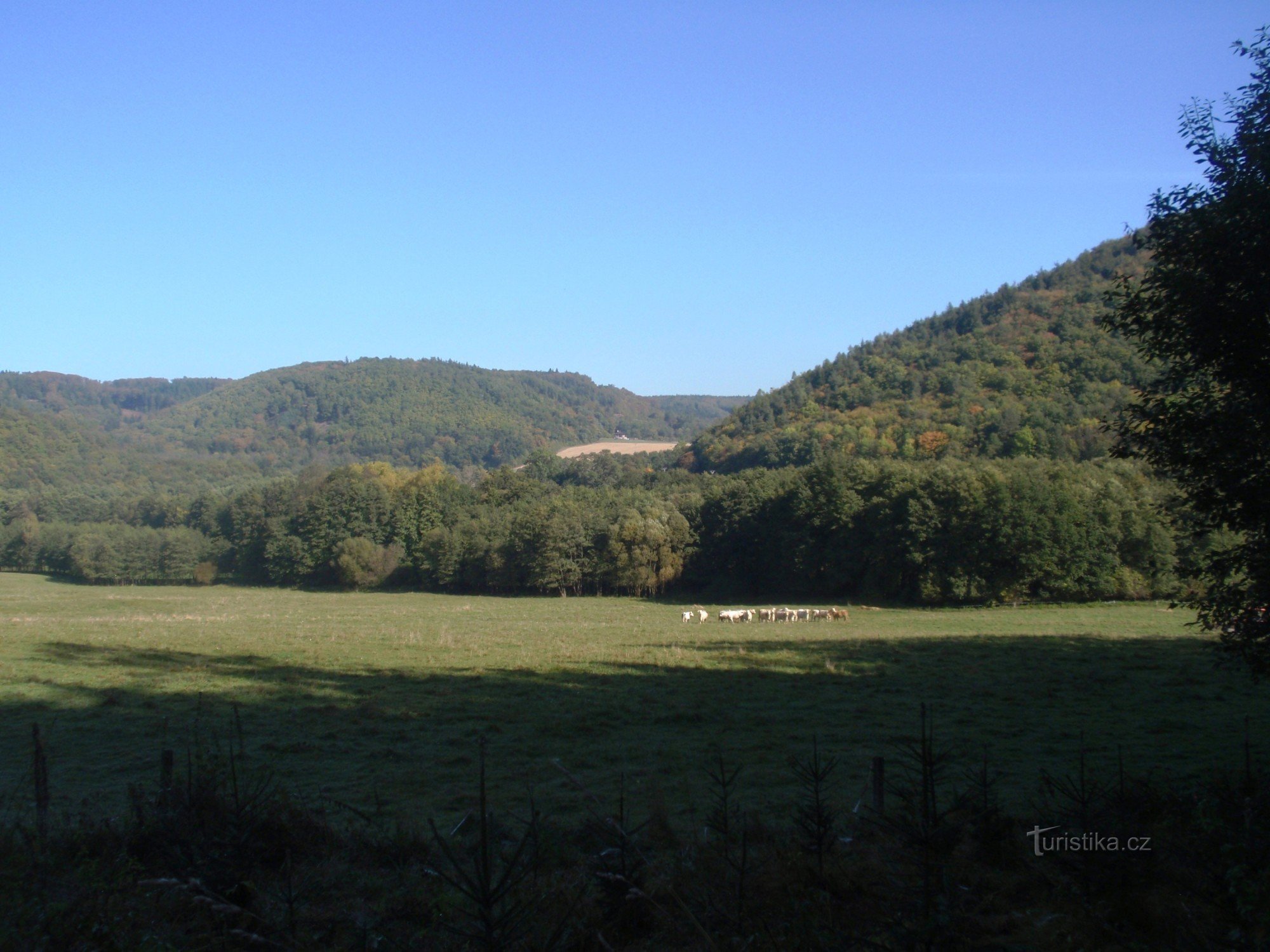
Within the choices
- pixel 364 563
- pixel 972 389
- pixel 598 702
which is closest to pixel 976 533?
pixel 598 702

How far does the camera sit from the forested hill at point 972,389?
10088 cm

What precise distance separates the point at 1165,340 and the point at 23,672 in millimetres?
30327

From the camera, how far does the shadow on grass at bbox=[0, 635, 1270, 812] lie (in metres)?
12.7

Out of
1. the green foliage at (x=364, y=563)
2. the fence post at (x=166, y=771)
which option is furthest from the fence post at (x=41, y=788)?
the green foliage at (x=364, y=563)

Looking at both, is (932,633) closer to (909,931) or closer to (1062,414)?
(909,931)

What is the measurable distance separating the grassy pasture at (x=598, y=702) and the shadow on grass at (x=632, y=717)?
0.27ft

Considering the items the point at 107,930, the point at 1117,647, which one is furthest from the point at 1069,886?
the point at 1117,647

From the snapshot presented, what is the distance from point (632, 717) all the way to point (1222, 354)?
1234cm

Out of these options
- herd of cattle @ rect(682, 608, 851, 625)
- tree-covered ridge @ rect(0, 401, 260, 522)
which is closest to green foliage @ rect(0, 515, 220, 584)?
tree-covered ridge @ rect(0, 401, 260, 522)

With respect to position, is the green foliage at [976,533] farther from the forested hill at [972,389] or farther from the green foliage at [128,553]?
the green foliage at [128,553]

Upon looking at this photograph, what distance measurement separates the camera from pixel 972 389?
11962 centimetres

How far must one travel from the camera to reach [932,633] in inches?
1404

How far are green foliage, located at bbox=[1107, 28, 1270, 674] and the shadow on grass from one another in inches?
118

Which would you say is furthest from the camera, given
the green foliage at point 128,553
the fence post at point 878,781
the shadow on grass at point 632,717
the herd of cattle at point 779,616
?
the green foliage at point 128,553
